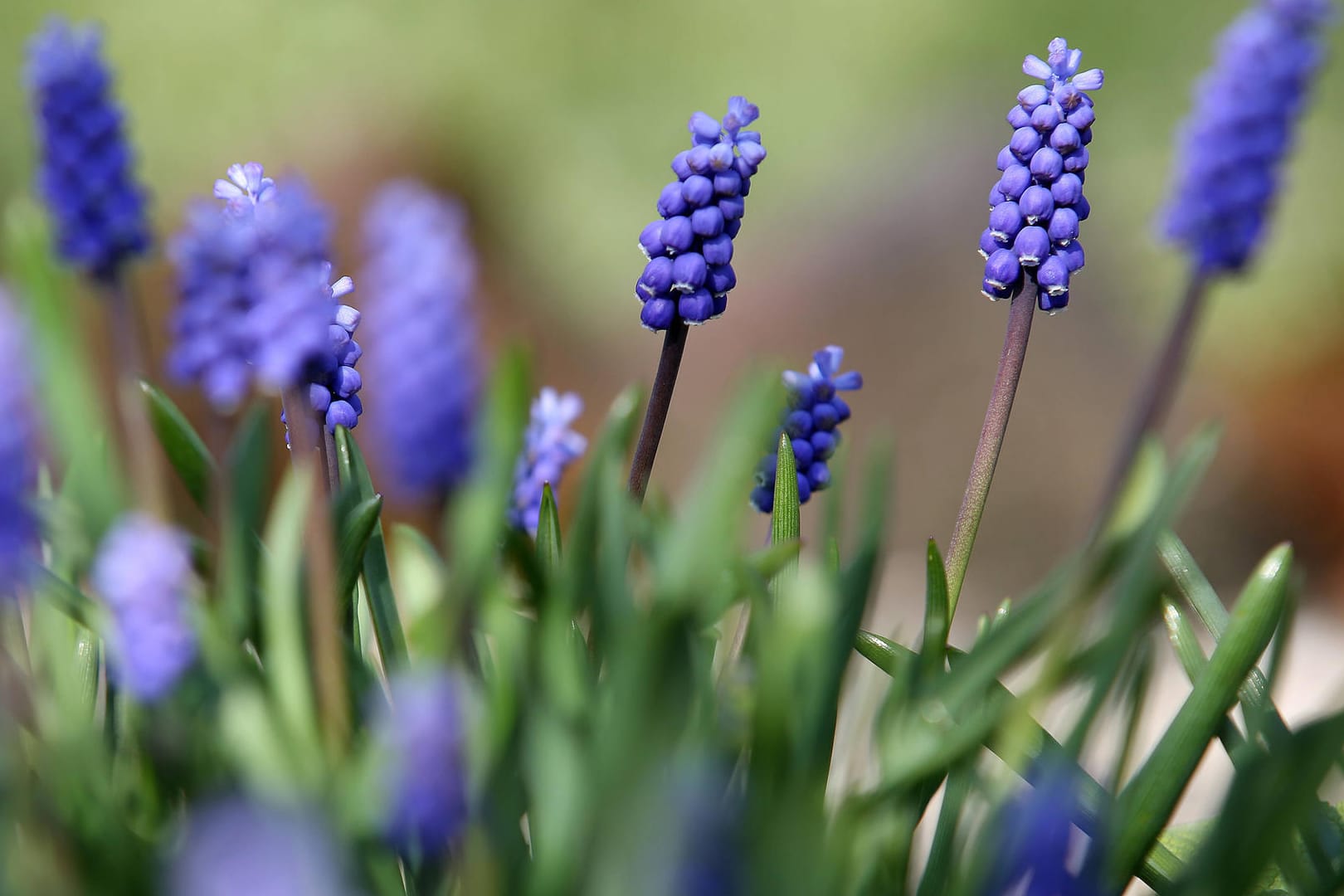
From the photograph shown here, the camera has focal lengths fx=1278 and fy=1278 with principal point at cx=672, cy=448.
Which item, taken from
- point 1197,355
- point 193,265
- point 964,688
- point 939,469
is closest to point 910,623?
point 939,469

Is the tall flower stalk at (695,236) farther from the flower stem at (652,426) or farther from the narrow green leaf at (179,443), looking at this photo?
the narrow green leaf at (179,443)

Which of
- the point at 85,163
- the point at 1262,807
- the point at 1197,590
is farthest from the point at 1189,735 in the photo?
the point at 85,163

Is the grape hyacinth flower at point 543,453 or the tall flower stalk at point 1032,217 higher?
the tall flower stalk at point 1032,217

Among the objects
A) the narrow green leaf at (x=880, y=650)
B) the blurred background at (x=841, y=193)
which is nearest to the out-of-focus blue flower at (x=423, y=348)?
the narrow green leaf at (x=880, y=650)

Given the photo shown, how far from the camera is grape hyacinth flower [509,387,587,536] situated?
43.1 inches

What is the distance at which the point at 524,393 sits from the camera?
0.64 metres

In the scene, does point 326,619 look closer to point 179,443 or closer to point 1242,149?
point 179,443

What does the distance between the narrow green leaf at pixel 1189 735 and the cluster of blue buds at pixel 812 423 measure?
358 millimetres

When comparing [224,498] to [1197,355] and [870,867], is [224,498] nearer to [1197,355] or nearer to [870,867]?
[870,867]

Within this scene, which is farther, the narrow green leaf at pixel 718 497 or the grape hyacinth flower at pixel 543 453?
the grape hyacinth flower at pixel 543 453

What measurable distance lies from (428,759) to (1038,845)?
29cm

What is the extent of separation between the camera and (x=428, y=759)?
0.54 meters

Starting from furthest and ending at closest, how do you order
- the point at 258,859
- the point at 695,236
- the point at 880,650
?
the point at 695,236
the point at 880,650
the point at 258,859

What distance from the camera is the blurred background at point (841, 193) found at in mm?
3787
